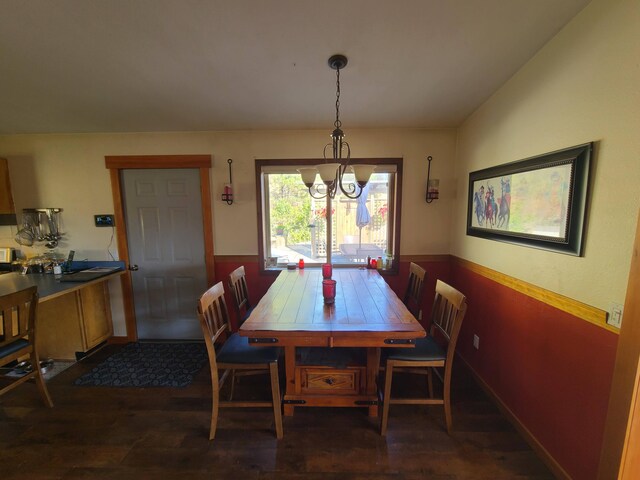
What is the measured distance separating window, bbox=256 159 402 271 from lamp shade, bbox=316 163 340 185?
1217mm

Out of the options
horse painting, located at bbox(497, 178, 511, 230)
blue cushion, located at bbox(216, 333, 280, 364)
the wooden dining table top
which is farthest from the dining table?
horse painting, located at bbox(497, 178, 511, 230)

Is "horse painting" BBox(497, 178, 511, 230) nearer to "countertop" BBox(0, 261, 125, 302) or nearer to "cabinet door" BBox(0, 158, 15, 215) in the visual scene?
"countertop" BBox(0, 261, 125, 302)

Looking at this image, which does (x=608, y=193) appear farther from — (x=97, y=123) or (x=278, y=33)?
(x=97, y=123)

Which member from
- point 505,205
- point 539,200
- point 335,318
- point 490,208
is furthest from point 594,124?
point 335,318

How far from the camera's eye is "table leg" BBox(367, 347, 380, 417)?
1675mm

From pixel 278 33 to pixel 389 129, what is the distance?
156 cm

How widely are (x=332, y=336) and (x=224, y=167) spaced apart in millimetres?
2093

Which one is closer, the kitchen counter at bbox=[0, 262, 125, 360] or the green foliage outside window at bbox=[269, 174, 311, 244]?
the kitchen counter at bbox=[0, 262, 125, 360]

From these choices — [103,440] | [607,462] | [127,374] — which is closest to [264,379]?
[103,440]

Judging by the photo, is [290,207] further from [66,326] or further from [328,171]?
[66,326]

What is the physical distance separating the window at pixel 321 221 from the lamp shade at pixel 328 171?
47.9 inches

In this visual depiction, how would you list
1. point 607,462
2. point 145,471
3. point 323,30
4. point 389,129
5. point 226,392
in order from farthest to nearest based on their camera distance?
point 389,129 < point 226,392 < point 145,471 < point 323,30 < point 607,462

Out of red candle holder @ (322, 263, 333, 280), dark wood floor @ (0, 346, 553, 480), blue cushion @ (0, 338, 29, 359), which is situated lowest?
dark wood floor @ (0, 346, 553, 480)

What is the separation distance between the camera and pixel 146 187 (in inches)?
105
